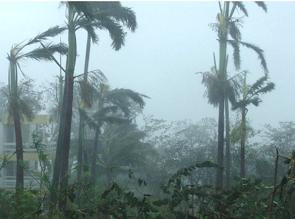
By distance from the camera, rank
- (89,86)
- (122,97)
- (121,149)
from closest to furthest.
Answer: (89,86) → (122,97) → (121,149)

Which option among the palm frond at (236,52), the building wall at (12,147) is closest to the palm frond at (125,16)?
the palm frond at (236,52)

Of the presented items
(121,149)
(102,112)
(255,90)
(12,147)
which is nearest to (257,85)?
(255,90)

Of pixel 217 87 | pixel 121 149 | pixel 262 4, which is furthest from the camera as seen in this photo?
pixel 121 149

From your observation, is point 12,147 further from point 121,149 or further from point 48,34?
point 48,34

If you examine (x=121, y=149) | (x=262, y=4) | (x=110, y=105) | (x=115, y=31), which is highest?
(x=262, y=4)

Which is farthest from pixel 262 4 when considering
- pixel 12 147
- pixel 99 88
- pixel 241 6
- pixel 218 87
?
pixel 12 147

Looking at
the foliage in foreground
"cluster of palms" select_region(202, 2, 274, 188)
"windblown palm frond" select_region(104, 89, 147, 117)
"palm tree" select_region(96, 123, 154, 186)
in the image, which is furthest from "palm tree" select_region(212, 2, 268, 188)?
the foliage in foreground

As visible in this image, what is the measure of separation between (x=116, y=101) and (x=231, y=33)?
6.96m

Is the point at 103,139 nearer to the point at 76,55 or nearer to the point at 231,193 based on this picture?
the point at 76,55

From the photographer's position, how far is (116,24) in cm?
1456

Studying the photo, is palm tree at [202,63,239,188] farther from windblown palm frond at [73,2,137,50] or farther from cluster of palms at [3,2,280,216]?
windblown palm frond at [73,2,137,50]

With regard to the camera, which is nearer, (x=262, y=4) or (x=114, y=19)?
(x=114, y=19)

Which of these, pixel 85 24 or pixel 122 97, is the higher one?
pixel 85 24

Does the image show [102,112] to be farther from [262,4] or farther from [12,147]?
[12,147]
